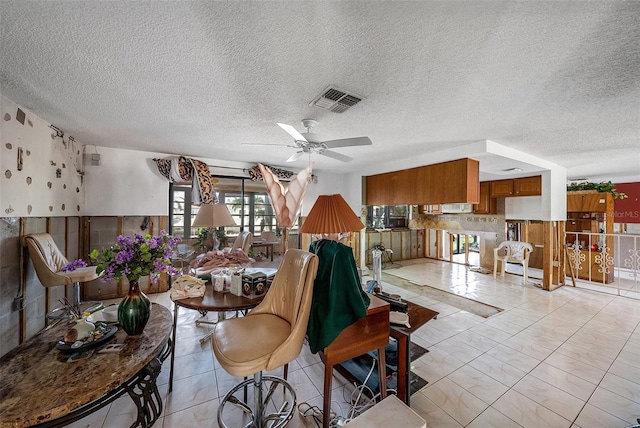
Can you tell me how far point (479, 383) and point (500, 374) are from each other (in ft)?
0.97

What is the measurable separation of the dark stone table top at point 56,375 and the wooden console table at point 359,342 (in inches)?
39.5

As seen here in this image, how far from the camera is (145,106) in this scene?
2.36 m

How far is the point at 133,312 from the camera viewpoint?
152 cm

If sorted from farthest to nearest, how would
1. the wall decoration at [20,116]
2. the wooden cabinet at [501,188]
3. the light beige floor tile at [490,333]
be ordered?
the wooden cabinet at [501,188], the light beige floor tile at [490,333], the wall decoration at [20,116]

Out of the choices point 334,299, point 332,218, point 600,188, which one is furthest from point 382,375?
point 600,188

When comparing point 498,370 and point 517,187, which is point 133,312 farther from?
point 517,187

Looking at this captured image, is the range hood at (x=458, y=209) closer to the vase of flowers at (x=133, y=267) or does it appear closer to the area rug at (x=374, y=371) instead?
the area rug at (x=374, y=371)

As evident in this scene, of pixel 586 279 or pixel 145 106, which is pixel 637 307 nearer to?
pixel 586 279

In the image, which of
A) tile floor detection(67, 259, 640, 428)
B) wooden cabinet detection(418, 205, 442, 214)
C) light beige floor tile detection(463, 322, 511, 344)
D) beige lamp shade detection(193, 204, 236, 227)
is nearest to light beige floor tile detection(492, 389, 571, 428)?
tile floor detection(67, 259, 640, 428)

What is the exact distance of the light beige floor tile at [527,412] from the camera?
172 centimetres

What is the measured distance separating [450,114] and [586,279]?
5.94 m

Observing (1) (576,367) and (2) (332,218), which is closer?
(2) (332,218)

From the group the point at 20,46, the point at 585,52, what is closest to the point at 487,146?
the point at 585,52

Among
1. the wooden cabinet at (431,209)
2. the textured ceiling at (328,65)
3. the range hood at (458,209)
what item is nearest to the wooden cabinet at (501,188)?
the range hood at (458,209)
